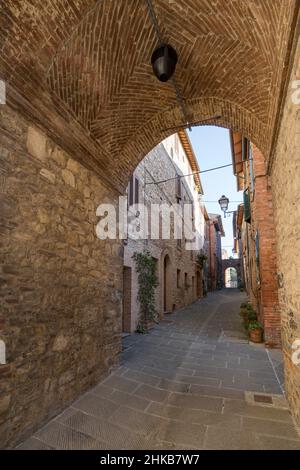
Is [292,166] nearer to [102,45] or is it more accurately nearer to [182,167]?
[102,45]

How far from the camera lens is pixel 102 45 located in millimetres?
3152

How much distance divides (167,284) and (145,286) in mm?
3490

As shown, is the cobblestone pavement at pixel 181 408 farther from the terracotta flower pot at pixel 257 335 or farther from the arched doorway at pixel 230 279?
the arched doorway at pixel 230 279

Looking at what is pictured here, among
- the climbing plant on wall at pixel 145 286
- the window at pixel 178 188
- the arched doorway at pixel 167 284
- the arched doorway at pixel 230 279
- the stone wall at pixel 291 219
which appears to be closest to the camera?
the stone wall at pixel 291 219

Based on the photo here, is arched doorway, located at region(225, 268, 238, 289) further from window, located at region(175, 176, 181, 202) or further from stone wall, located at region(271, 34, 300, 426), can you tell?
stone wall, located at region(271, 34, 300, 426)

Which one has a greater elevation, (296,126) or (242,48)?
(242,48)

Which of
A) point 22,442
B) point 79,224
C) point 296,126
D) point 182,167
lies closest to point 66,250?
point 79,224

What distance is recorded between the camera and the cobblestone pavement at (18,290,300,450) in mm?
2572

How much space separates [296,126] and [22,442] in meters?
3.66

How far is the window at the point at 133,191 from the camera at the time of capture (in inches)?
293

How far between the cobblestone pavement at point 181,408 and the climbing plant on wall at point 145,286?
2.18 meters

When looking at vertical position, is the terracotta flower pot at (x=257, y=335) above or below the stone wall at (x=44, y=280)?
below

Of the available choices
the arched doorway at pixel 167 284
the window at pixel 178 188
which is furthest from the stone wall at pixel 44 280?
the window at pixel 178 188

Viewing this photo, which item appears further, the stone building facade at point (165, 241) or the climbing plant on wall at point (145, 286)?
the climbing plant on wall at point (145, 286)
